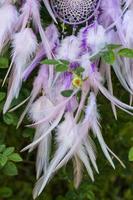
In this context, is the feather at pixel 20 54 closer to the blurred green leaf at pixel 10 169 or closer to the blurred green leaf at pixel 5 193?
the blurred green leaf at pixel 10 169

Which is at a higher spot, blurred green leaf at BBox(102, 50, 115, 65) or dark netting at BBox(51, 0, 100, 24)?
dark netting at BBox(51, 0, 100, 24)

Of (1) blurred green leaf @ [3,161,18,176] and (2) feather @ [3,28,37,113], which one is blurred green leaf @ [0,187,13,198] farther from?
(2) feather @ [3,28,37,113]

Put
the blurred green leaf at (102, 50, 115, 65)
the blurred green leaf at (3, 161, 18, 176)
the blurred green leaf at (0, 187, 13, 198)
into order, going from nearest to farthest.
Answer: the blurred green leaf at (102, 50, 115, 65) → the blurred green leaf at (3, 161, 18, 176) → the blurred green leaf at (0, 187, 13, 198)

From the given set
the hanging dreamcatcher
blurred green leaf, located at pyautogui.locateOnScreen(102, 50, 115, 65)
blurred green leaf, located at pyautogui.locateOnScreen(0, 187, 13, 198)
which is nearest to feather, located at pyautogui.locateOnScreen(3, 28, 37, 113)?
the hanging dreamcatcher

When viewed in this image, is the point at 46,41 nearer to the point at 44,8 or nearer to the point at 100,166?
the point at 44,8

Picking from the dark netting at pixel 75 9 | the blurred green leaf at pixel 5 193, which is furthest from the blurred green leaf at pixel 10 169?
the dark netting at pixel 75 9

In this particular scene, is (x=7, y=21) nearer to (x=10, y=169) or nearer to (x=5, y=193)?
(x=10, y=169)

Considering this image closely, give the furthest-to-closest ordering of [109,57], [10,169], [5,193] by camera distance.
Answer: [5,193], [10,169], [109,57]

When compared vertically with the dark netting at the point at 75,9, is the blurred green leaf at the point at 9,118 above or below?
below

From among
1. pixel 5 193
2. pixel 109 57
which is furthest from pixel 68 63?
pixel 5 193
